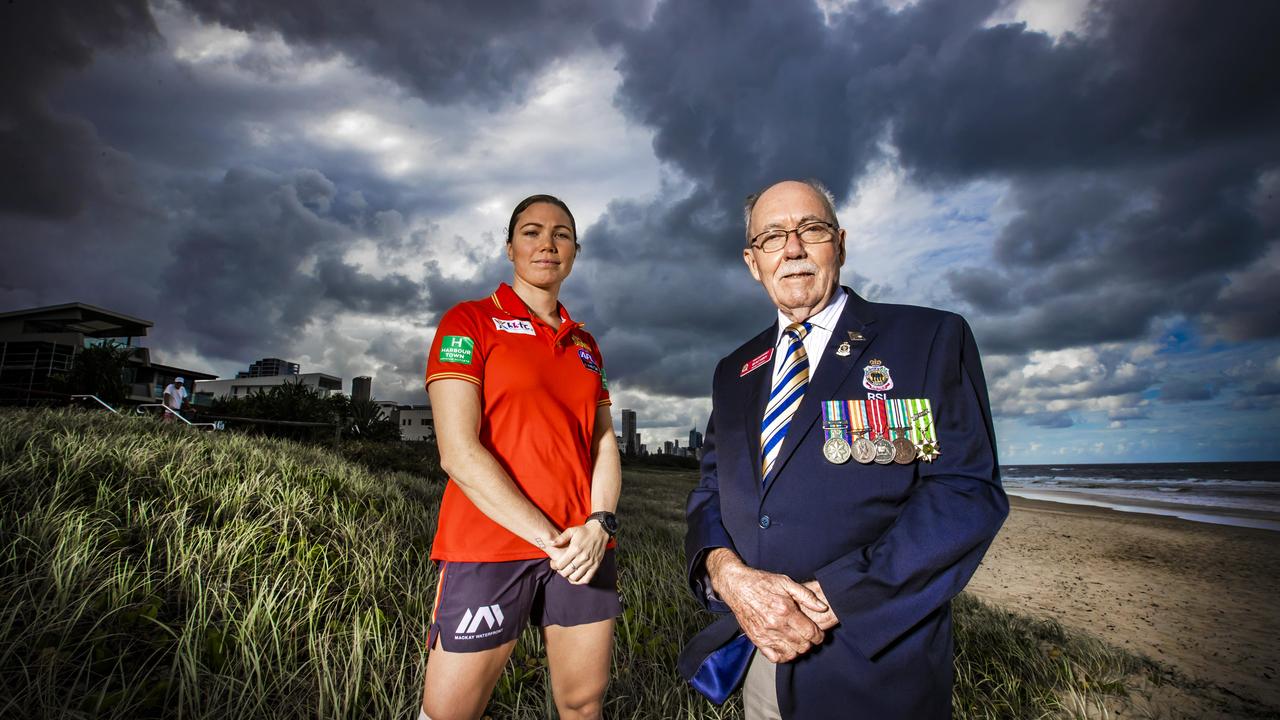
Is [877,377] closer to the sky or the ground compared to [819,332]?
closer to the ground

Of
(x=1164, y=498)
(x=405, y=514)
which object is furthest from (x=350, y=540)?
(x=1164, y=498)

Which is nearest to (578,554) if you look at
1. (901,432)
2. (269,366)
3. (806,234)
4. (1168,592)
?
(901,432)

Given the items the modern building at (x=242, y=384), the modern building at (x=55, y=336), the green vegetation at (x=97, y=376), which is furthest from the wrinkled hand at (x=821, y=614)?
the modern building at (x=242, y=384)

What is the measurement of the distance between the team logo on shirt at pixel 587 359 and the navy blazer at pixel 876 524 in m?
0.67

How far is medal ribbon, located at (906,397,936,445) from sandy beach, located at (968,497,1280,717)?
3.60 m

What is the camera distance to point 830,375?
4.62 ft

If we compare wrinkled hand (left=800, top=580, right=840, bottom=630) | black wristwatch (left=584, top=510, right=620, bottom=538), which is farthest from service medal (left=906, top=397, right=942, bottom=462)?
black wristwatch (left=584, top=510, right=620, bottom=538)

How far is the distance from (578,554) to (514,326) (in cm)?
77

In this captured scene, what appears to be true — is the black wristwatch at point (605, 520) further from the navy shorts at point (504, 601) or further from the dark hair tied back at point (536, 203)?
the dark hair tied back at point (536, 203)

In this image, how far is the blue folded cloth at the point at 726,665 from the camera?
1.43 meters

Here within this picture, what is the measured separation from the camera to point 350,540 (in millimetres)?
4113

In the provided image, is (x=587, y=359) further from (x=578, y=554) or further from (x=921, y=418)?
(x=921, y=418)

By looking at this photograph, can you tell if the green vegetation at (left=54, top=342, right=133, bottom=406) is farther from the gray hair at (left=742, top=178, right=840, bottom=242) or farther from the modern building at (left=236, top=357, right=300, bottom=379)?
the modern building at (left=236, top=357, right=300, bottom=379)

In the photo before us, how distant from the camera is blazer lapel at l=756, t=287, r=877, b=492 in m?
1.37
